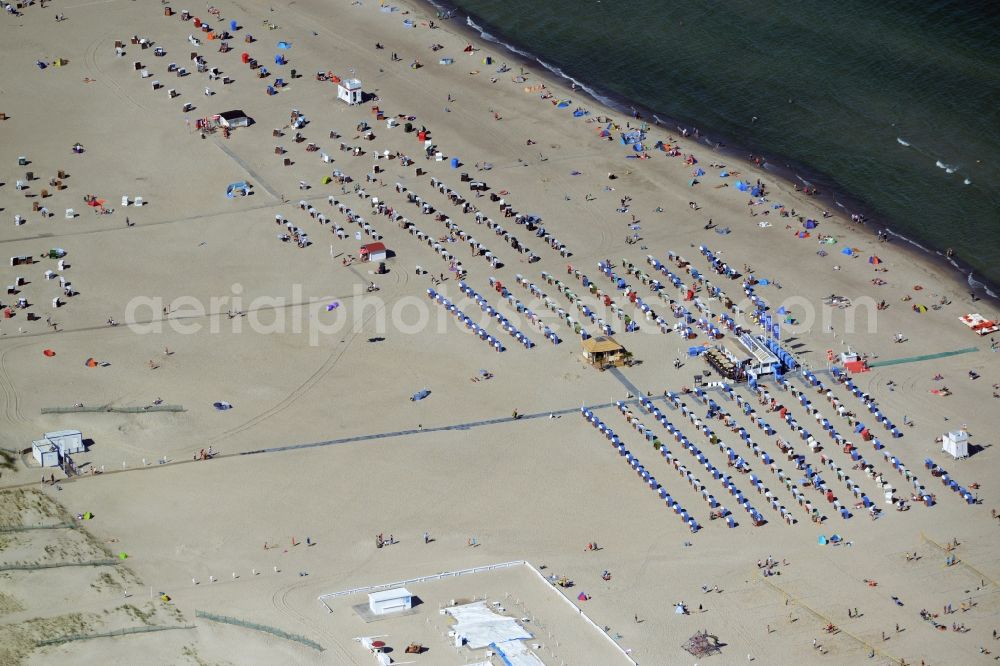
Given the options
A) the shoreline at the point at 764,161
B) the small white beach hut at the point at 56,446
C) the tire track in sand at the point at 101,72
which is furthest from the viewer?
the tire track in sand at the point at 101,72

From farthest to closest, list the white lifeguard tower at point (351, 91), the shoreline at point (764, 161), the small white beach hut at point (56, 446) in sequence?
the white lifeguard tower at point (351, 91) < the shoreline at point (764, 161) < the small white beach hut at point (56, 446)

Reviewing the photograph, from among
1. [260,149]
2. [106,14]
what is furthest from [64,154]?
[106,14]

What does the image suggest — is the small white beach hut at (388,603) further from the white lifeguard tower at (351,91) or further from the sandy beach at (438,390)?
the white lifeguard tower at (351,91)

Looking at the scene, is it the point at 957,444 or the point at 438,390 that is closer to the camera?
the point at 957,444

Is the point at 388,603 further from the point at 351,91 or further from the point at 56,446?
the point at 351,91

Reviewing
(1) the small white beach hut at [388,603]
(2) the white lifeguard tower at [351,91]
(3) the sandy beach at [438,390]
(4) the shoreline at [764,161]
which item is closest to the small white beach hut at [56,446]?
(3) the sandy beach at [438,390]

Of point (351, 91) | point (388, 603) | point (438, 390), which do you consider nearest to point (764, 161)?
point (351, 91)

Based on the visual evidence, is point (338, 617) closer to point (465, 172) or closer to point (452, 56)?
point (465, 172)
